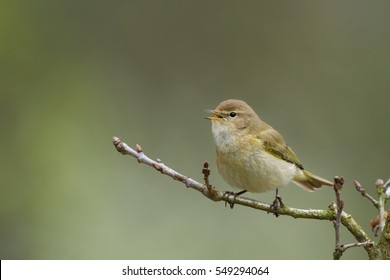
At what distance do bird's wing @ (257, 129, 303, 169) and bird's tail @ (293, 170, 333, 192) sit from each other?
128 mm

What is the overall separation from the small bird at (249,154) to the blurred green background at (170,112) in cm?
91

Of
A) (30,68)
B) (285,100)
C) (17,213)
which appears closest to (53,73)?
(30,68)

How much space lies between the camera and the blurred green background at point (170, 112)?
6.17m

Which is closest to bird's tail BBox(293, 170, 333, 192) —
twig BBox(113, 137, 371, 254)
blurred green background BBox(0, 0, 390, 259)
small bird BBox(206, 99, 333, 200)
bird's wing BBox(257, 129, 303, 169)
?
small bird BBox(206, 99, 333, 200)

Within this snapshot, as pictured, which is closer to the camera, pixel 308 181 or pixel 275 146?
pixel 275 146

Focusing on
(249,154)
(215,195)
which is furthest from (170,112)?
(215,195)

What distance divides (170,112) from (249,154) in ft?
10.2

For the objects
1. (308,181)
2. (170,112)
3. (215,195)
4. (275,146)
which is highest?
(170,112)

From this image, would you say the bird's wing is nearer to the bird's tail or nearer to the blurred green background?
the bird's tail

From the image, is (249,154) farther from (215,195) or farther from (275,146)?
(215,195)

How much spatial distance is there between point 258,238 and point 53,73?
322 cm

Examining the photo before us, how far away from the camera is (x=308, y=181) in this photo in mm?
5453

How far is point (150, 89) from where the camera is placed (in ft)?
26.4

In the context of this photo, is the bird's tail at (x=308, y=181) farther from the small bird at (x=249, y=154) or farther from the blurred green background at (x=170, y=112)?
the blurred green background at (x=170, y=112)
